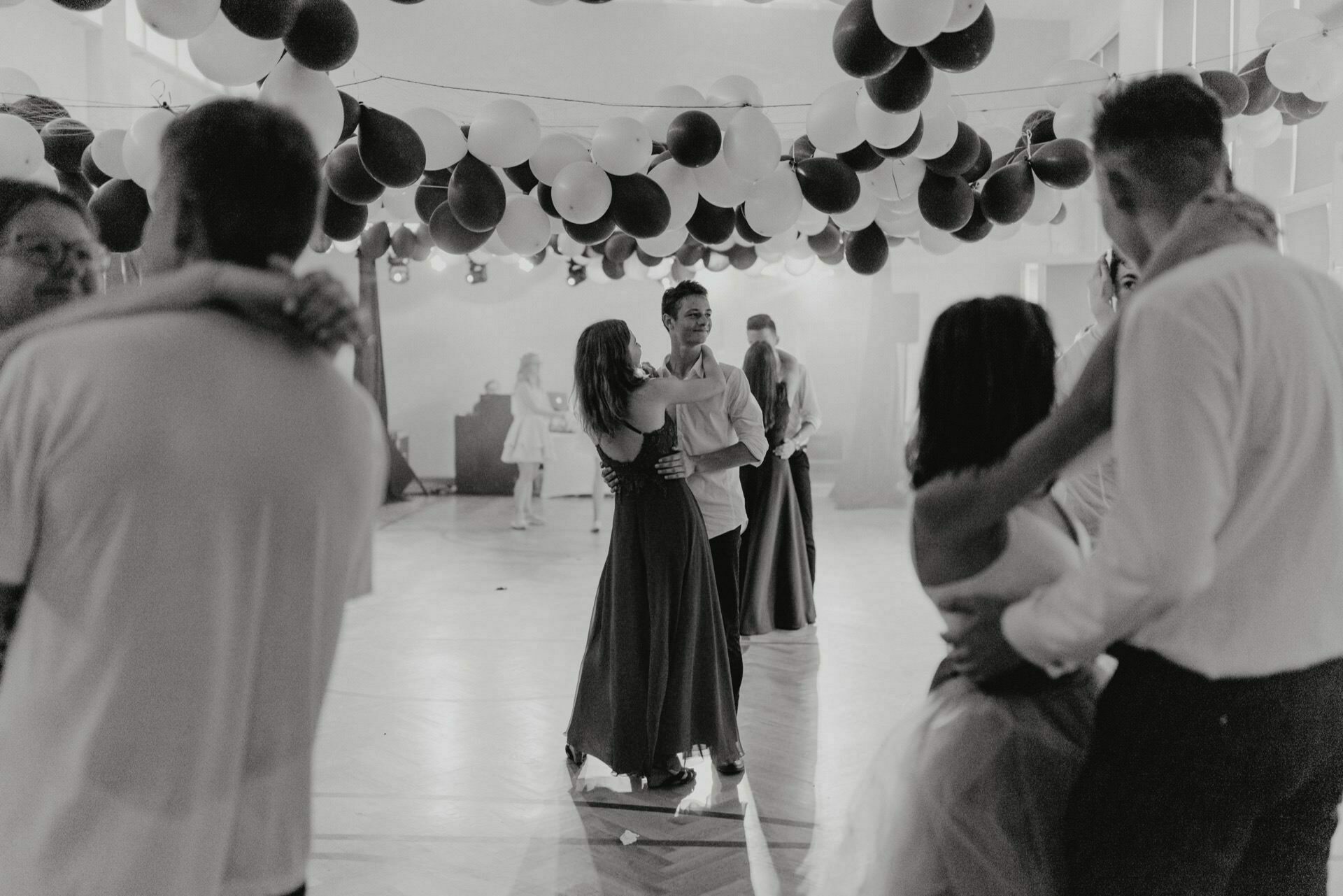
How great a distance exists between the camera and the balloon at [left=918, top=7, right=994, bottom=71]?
3.34 m

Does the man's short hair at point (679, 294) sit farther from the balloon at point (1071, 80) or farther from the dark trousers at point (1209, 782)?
the dark trousers at point (1209, 782)

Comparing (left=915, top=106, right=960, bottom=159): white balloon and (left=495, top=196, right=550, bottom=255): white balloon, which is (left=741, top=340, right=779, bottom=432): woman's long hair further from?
(left=915, top=106, right=960, bottom=159): white balloon

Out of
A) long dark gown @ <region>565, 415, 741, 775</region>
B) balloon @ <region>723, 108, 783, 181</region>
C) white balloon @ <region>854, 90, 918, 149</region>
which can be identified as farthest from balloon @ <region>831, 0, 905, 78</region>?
long dark gown @ <region>565, 415, 741, 775</region>

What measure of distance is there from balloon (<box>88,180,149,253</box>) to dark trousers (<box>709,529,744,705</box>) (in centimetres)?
251

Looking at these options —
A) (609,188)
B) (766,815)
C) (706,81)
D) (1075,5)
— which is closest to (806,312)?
(706,81)

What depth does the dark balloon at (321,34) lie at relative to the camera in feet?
9.89

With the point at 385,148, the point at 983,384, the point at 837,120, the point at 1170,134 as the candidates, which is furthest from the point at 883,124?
the point at 1170,134

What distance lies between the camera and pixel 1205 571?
3.91 ft

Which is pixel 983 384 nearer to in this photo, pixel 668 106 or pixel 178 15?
pixel 178 15

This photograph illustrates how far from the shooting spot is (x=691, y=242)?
6.80 metres

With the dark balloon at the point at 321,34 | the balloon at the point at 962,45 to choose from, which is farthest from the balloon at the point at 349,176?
the balloon at the point at 962,45

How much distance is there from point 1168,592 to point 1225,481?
14cm

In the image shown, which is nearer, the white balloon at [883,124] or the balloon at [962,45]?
the balloon at [962,45]

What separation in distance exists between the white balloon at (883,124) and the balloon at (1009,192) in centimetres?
66
